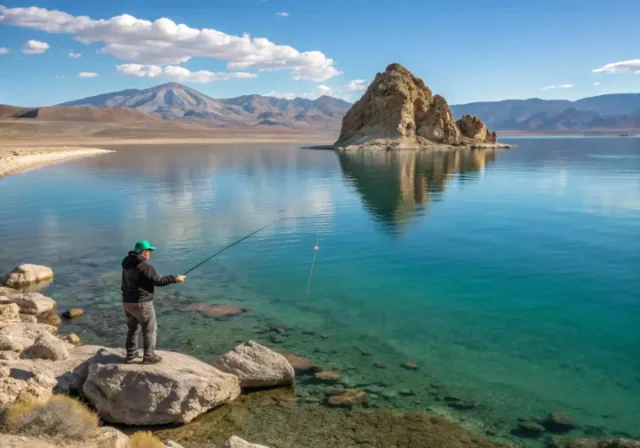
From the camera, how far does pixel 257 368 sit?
32.2 feet

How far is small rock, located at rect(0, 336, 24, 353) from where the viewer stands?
1025cm

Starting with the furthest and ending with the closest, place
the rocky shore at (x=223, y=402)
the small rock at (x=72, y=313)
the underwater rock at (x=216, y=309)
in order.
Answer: the underwater rock at (x=216, y=309) → the small rock at (x=72, y=313) → the rocky shore at (x=223, y=402)

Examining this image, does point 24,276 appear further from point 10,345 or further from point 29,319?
point 10,345

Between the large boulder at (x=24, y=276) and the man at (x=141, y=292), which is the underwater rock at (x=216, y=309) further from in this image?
the large boulder at (x=24, y=276)

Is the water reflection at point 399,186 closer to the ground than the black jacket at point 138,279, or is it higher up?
closer to the ground

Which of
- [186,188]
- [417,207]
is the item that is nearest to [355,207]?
[417,207]

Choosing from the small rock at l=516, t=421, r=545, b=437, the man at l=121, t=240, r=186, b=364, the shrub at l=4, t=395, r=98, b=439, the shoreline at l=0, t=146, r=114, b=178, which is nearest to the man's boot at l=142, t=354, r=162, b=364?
the man at l=121, t=240, r=186, b=364

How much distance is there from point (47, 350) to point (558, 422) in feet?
29.9

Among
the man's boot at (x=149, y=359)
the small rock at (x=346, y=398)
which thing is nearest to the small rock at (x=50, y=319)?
the man's boot at (x=149, y=359)

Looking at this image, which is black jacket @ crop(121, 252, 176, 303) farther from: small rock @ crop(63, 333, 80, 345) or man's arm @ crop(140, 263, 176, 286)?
small rock @ crop(63, 333, 80, 345)

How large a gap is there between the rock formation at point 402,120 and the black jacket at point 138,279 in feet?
320

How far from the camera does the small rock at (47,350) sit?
390 inches

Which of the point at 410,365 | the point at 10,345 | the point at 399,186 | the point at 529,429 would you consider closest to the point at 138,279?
the point at 10,345

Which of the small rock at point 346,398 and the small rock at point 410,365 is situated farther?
the small rock at point 410,365
